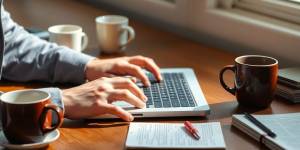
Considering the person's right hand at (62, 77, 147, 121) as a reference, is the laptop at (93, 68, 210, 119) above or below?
below

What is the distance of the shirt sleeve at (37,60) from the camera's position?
1450mm

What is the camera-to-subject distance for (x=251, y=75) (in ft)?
3.98

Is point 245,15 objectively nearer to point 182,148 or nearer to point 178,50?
point 178,50

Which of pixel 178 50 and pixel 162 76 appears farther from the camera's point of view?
pixel 178 50

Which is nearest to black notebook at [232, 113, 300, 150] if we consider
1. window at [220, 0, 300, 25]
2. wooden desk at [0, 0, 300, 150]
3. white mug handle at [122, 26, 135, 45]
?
wooden desk at [0, 0, 300, 150]

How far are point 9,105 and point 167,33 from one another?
0.98 m

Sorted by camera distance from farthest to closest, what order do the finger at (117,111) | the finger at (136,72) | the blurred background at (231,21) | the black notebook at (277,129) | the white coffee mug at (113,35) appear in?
the white coffee mug at (113,35)
the blurred background at (231,21)
the finger at (136,72)
the finger at (117,111)
the black notebook at (277,129)

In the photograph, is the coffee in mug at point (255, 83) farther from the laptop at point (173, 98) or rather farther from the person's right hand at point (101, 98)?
the person's right hand at point (101, 98)

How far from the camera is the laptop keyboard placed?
1244 millimetres

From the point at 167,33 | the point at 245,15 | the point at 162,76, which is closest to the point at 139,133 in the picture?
the point at 162,76

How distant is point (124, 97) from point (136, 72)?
20 cm

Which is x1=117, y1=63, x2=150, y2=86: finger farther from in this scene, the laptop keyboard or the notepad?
the notepad

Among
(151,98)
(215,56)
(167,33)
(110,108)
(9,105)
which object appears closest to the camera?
(9,105)

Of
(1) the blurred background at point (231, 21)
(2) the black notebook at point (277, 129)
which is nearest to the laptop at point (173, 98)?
(2) the black notebook at point (277, 129)
